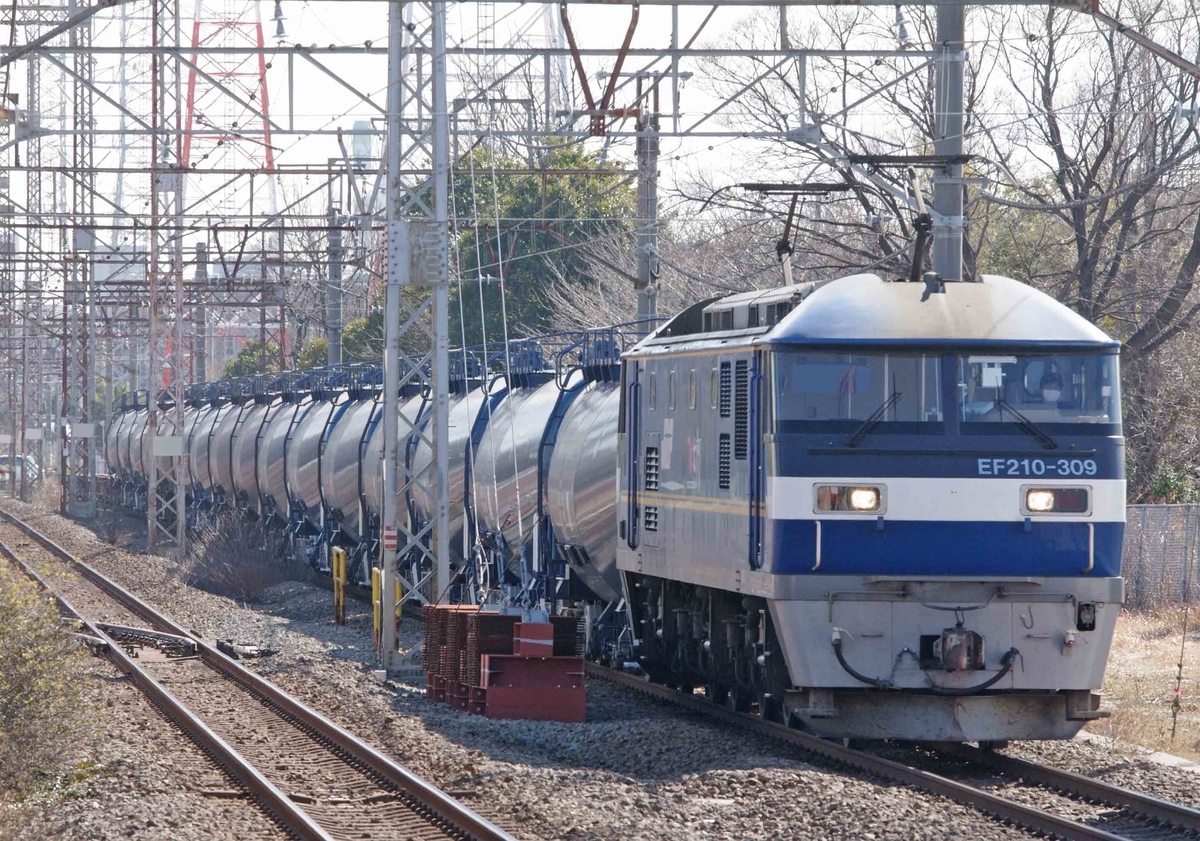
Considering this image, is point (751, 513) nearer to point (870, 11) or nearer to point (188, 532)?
point (870, 11)

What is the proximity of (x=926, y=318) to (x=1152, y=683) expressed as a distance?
6.98 meters

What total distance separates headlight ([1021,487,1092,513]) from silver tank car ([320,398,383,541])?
1569 cm

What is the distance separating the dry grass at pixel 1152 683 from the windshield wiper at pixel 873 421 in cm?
371

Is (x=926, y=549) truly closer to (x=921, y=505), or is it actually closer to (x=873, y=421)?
(x=921, y=505)

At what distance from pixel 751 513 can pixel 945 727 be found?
1995 millimetres

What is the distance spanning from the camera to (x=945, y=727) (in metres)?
12.2

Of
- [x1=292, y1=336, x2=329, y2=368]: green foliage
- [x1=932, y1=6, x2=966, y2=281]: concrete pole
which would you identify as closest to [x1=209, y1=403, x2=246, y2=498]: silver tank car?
[x1=292, y1=336, x2=329, y2=368]: green foliage

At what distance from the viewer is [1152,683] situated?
1761 cm

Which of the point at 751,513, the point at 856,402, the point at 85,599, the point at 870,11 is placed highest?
the point at 870,11

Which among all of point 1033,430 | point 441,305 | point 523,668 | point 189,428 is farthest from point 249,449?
point 1033,430

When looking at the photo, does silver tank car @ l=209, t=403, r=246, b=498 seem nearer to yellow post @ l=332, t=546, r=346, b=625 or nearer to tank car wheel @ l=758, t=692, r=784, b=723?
yellow post @ l=332, t=546, r=346, b=625

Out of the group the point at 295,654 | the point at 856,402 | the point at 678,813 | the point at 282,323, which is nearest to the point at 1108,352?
the point at 856,402

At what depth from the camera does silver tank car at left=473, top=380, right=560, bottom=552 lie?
19.5 m

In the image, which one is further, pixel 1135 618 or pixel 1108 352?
pixel 1135 618
